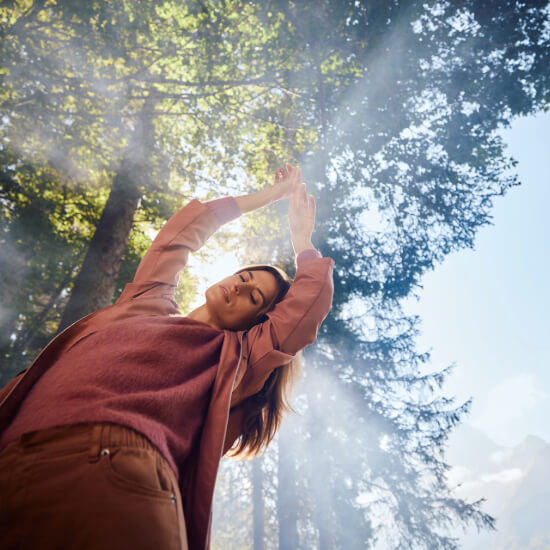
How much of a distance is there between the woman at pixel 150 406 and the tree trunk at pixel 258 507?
60.3 feet

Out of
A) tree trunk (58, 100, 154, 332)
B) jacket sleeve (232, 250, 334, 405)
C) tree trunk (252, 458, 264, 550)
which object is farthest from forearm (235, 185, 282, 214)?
tree trunk (252, 458, 264, 550)

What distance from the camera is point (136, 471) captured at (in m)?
0.98

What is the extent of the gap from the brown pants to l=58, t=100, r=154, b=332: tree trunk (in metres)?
4.52

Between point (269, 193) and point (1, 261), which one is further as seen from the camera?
point (1, 261)

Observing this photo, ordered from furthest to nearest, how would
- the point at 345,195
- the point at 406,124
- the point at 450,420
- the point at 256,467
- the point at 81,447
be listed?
the point at 256,467
the point at 450,420
the point at 345,195
the point at 406,124
the point at 81,447

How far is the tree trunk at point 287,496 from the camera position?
10898 mm

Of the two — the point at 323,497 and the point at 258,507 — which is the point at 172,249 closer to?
the point at 323,497

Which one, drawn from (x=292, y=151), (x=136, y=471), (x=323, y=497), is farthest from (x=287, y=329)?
(x=323, y=497)

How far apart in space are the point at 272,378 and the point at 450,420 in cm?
1156

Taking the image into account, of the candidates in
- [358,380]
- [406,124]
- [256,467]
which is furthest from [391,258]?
[256,467]

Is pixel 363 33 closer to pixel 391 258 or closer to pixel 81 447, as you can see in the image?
pixel 391 258

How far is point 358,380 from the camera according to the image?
457 inches

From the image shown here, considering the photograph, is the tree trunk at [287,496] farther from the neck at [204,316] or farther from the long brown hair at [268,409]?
the neck at [204,316]

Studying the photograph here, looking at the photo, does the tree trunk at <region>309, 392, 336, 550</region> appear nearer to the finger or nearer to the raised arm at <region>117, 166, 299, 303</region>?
the finger
